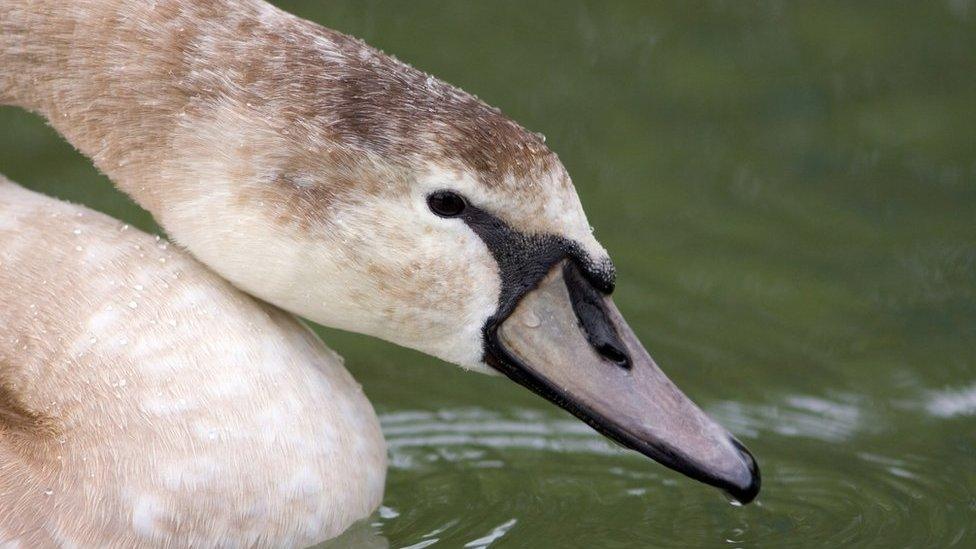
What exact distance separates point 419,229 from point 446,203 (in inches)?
3.4

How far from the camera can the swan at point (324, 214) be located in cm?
374

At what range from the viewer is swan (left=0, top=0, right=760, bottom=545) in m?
3.74

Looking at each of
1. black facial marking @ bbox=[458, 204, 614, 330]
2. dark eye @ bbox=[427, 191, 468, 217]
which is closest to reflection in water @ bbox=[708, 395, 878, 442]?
black facial marking @ bbox=[458, 204, 614, 330]

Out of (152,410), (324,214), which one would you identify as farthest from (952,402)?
(152,410)

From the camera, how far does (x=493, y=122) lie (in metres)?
3.78

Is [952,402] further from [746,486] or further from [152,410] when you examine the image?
[152,410]

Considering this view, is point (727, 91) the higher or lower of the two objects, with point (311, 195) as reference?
higher

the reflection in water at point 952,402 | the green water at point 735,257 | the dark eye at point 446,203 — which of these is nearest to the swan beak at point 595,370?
the dark eye at point 446,203

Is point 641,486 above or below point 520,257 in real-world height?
below

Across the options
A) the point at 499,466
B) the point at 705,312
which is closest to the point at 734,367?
the point at 705,312

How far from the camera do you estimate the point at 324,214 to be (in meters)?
3.81

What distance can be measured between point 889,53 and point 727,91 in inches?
30.2

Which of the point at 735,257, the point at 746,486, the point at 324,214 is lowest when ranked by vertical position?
the point at 324,214

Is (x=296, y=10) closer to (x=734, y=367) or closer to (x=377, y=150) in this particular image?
(x=734, y=367)
